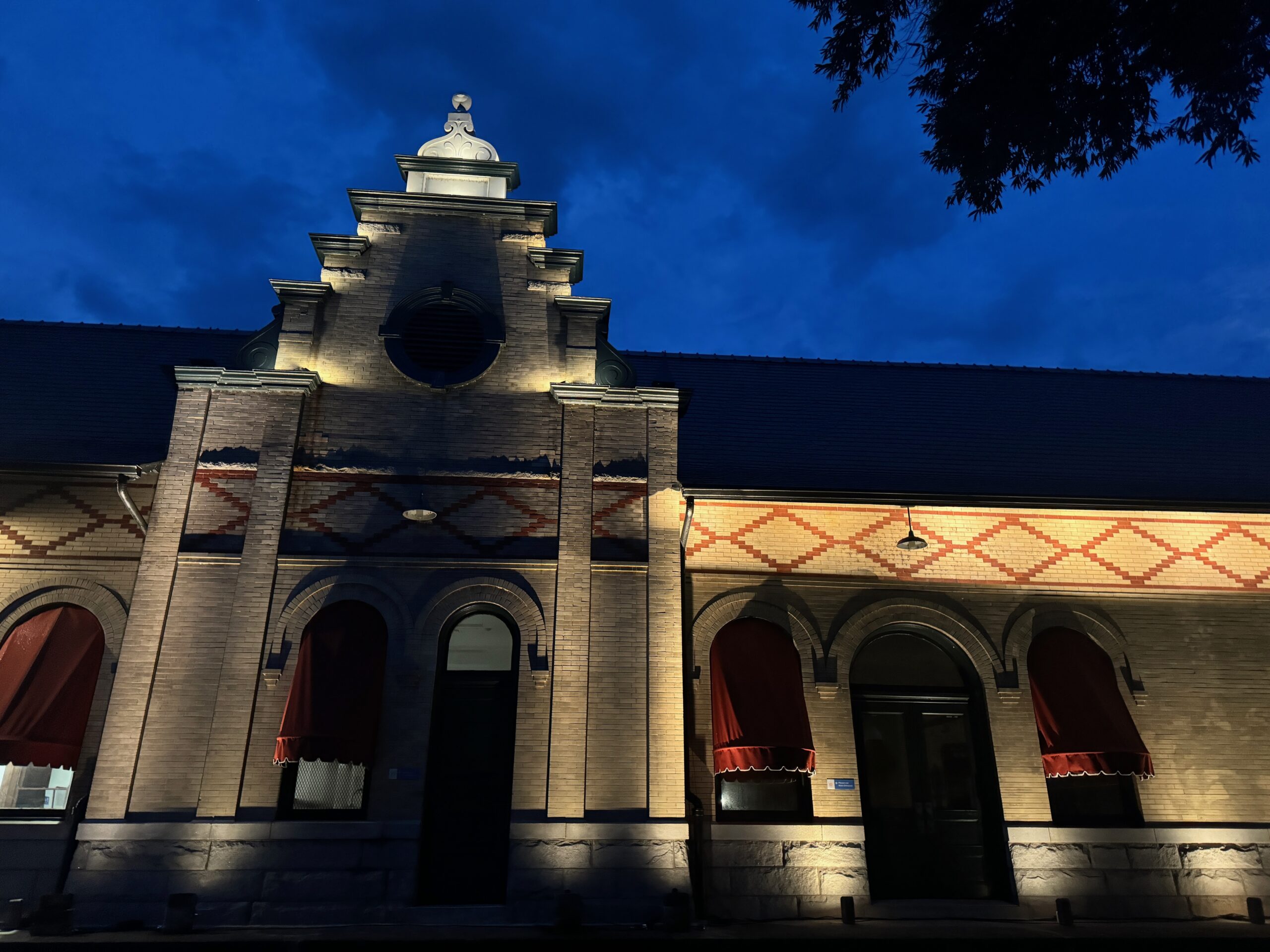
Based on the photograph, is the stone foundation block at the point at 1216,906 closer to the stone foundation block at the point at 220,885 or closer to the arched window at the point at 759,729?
the arched window at the point at 759,729

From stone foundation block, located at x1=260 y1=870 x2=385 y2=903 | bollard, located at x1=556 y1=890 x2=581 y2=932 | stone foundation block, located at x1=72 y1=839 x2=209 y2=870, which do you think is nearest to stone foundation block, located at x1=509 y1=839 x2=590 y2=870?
bollard, located at x1=556 y1=890 x2=581 y2=932

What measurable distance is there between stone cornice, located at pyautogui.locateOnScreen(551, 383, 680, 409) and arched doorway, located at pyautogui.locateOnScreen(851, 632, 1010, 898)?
480 centimetres

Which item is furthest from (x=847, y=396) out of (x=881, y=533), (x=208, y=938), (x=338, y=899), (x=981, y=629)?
(x=208, y=938)

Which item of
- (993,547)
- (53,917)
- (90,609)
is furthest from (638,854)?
(90,609)

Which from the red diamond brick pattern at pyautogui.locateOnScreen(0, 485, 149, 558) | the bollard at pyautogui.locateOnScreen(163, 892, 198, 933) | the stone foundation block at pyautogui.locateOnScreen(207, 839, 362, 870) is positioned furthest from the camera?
the red diamond brick pattern at pyautogui.locateOnScreen(0, 485, 149, 558)

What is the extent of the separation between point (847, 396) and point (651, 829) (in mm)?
9437

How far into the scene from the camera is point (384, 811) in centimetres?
1045

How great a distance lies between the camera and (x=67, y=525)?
40.3 feet

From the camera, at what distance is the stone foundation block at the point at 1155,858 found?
12.0 m

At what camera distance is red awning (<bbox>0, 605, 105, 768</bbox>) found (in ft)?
35.5

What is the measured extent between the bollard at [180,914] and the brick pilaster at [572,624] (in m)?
3.95

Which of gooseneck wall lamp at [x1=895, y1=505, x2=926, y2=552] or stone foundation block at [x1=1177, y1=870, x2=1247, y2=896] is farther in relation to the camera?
gooseneck wall lamp at [x1=895, y1=505, x2=926, y2=552]

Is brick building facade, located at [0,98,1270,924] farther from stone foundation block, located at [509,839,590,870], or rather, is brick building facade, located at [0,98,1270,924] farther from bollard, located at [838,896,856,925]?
bollard, located at [838,896,856,925]

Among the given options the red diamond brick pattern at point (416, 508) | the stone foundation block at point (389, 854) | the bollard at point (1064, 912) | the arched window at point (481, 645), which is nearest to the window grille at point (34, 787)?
the stone foundation block at point (389, 854)
